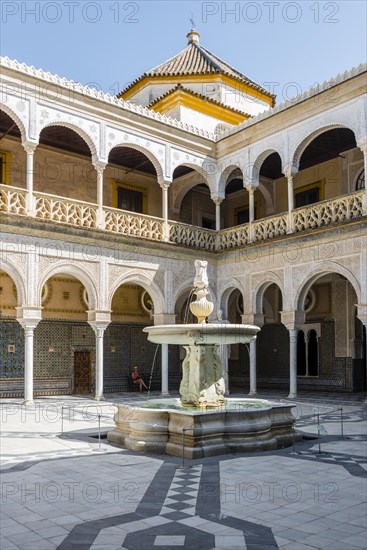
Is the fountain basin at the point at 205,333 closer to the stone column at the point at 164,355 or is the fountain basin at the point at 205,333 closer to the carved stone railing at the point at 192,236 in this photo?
the stone column at the point at 164,355

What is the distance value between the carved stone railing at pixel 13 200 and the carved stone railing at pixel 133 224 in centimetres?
210

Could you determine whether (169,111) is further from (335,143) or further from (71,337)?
(71,337)

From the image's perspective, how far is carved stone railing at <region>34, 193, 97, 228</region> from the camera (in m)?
12.4

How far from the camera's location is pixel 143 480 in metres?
5.21

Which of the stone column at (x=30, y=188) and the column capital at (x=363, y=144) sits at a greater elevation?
the column capital at (x=363, y=144)

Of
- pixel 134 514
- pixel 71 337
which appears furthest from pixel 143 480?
pixel 71 337

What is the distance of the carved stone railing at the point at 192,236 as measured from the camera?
15086 millimetres

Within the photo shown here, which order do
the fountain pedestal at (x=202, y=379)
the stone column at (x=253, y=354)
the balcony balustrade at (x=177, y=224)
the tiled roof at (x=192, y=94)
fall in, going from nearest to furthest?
1. the fountain pedestal at (x=202, y=379)
2. the balcony balustrade at (x=177, y=224)
3. the stone column at (x=253, y=354)
4. the tiled roof at (x=192, y=94)

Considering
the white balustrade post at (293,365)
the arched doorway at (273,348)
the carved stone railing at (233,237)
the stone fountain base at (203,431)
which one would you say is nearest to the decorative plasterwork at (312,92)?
the carved stone railing at (233,237)

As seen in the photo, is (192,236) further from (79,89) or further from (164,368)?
(79,89)

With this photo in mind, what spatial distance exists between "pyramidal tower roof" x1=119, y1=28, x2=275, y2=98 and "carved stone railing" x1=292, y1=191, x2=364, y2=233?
7382 mm

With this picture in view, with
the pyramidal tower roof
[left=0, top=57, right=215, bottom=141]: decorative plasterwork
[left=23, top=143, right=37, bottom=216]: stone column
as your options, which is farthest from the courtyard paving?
the pyramidal tower roof

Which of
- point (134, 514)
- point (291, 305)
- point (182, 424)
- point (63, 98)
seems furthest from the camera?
point (291, 305)

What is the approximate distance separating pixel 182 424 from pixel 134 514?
242 cm
